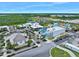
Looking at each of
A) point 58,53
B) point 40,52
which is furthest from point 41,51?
point 58,53

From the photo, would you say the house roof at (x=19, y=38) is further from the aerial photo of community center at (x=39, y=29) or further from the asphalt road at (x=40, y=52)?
the asphalt road at (x=40, y=52)

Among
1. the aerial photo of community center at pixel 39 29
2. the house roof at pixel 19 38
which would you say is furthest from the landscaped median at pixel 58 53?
the house roof at pixel 19 38

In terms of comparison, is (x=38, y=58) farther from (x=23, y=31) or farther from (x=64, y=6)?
(x=64, y=6)

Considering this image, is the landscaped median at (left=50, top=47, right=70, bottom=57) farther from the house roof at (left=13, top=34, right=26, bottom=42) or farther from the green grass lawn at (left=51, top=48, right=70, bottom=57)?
the house roof at (left=13, top=34, right=26, bottom=42)

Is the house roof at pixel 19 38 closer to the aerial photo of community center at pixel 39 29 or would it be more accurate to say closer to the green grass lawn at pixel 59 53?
the aerial photo of community center at pixel 39 29

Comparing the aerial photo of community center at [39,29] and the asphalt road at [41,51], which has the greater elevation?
the aerial photo of community center at [39,29]

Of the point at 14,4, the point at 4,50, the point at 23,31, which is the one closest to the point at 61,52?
the point at 23,31

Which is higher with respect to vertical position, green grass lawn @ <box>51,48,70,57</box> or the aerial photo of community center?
the aerial photo of community center

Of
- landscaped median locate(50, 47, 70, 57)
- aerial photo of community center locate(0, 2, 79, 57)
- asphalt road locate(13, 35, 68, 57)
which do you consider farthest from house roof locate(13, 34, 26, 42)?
landscaped median locate(50, 47, 70, 57)

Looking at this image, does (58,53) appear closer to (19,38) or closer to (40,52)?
(40,52)
